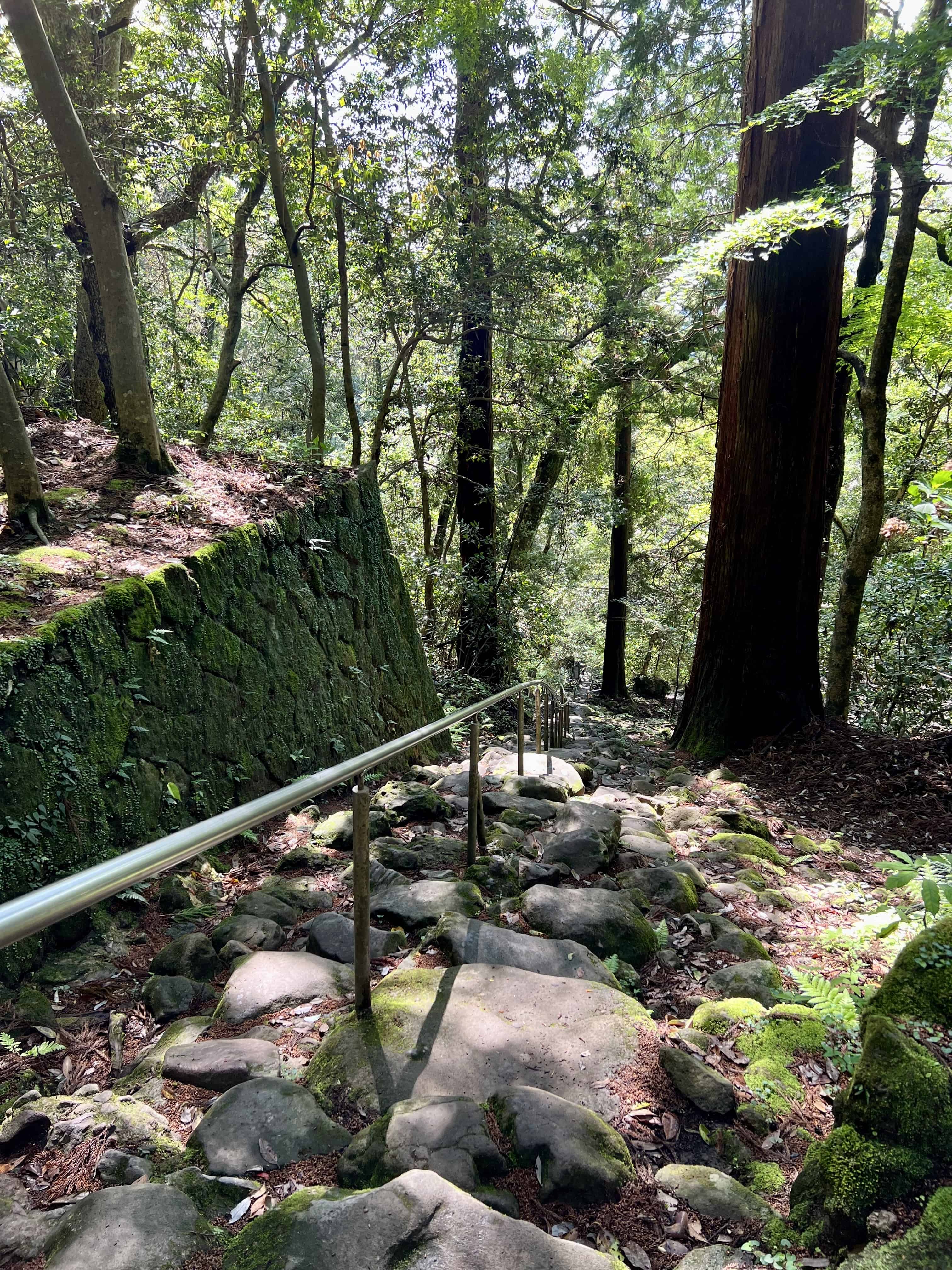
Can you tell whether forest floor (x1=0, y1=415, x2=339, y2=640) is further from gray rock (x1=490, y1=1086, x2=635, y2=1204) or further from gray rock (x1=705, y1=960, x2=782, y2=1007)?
gray rock (x1=705, y1=960, x2=782, y2=1007)

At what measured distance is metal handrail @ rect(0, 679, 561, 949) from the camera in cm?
103

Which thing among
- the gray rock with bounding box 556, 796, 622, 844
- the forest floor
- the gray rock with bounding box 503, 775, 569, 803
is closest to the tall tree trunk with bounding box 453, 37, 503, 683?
the forest floor

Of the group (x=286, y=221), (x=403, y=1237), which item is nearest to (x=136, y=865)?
(x=403, y=1237)

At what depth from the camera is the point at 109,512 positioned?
484 centimetres

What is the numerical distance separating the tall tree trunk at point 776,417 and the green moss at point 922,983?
4951 mm

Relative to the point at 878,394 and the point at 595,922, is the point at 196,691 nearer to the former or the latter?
the point at 595,922

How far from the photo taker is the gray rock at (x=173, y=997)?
2412 mm

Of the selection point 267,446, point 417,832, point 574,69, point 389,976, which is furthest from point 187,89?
point 389,976

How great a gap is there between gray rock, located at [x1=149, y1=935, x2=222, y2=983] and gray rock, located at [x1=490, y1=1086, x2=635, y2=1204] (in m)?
1.32

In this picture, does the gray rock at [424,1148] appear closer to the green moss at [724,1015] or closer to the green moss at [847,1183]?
the green moss at [847,1183]

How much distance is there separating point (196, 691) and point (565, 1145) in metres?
3.17

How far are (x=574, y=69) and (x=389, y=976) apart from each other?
11.0 m

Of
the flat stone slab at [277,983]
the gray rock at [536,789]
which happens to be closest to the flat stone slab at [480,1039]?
the flat stone slab at [277,983]

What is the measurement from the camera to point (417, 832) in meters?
4.34
